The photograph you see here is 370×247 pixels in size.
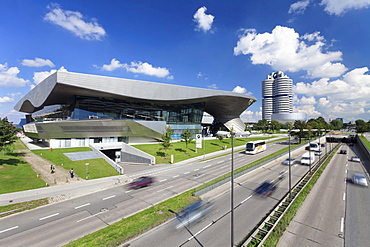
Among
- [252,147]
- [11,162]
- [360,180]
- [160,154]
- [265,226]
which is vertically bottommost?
[160,154]

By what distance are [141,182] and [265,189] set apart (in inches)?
597

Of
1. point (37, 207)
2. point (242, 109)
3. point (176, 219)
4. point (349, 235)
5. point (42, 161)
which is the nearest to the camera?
point (349, 235)

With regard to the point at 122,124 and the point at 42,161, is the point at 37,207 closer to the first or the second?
the point at 42,161

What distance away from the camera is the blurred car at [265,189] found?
17.5 m

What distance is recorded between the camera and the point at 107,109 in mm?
49562

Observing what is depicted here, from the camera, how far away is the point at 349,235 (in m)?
10.7

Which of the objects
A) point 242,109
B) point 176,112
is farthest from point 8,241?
point 242,109

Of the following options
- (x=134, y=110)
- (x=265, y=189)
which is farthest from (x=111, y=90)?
(x=265, y=189)

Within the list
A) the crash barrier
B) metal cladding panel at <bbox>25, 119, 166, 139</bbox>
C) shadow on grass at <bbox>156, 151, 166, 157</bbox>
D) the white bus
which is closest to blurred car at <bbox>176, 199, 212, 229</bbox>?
the crash barrier

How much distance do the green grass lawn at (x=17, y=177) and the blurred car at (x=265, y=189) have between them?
976 inches

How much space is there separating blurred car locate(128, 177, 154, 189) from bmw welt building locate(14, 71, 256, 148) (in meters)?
22.1

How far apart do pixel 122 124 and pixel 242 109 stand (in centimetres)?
5632

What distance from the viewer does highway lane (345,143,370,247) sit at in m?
10.4

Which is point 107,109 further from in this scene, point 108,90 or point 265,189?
point 265,189
